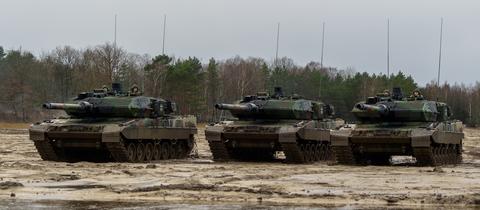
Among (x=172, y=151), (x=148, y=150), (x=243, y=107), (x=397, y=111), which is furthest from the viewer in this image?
(x=172, y=151)

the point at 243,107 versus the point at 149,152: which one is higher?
the point at 243,107

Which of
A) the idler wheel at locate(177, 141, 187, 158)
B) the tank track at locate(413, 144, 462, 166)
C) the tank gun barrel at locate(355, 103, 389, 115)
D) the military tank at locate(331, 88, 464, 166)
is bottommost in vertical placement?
the idler wheel at locate(177, 141, 187, 158)

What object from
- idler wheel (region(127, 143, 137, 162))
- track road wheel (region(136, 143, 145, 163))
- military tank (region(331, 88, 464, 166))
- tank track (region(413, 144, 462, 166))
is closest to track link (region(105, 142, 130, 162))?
idler wheel (region(127, 143, 137, 162))

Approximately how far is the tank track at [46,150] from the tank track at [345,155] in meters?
8.70

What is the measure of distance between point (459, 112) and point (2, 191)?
94109 mm

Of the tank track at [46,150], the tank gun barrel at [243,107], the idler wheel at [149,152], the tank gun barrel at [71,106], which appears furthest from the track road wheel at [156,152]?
the tank track at [46,150]

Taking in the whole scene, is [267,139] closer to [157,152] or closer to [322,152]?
[322,152]

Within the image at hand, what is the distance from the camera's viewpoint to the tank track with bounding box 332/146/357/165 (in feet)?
Result: 86.2

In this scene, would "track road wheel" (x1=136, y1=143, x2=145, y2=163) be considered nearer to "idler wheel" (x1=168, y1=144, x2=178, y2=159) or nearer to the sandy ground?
"idler wheel" (x1=168, y1=144, x2=178, y2=159)

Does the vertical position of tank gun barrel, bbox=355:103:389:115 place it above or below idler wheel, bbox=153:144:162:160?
above

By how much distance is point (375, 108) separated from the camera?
26.1m

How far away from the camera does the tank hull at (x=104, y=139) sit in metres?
26.1

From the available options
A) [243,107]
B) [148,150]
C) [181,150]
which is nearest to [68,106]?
[148,150]

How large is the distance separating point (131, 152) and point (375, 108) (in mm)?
7663
